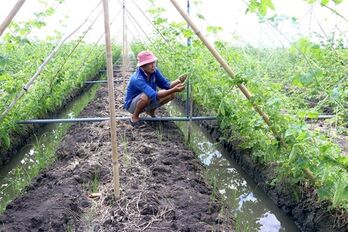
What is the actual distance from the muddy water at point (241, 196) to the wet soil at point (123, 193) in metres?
0.38

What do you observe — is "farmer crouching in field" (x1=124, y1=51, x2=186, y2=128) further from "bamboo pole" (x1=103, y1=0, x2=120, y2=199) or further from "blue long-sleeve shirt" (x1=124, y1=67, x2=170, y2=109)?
"bamboo pole" (x1=103, y1=0, x2=120, y2=199)

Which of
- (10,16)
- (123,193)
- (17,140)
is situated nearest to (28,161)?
(17,140)

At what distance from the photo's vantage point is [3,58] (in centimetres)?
308

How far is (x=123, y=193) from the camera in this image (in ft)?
12.2

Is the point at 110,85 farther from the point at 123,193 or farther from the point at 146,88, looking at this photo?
the point at 146,88

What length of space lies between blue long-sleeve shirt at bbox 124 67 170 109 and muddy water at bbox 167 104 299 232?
1.10 metres

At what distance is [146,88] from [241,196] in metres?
1.98

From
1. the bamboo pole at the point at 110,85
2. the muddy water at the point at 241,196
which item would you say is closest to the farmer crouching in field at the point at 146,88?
the muddy water at the point at 241,196

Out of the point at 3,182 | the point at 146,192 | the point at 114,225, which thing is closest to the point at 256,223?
the point at 146,192

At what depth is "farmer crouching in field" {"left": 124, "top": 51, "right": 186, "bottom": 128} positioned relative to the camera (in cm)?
530

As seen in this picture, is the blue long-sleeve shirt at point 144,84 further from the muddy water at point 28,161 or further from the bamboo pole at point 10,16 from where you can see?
the bamboo pole at point 10,16

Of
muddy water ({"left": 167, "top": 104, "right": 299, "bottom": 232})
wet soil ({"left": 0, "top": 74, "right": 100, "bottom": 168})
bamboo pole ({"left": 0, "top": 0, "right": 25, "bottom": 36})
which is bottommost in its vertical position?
→ muddy water ({"left": 167, "top": 104, "right": 299, "bottom": 232})

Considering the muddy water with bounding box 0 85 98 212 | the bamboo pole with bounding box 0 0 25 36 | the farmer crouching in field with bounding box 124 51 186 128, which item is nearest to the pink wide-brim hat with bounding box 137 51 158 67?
the farmer crouching in field with bounding box 124 51 186 128

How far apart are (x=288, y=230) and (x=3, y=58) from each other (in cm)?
299
